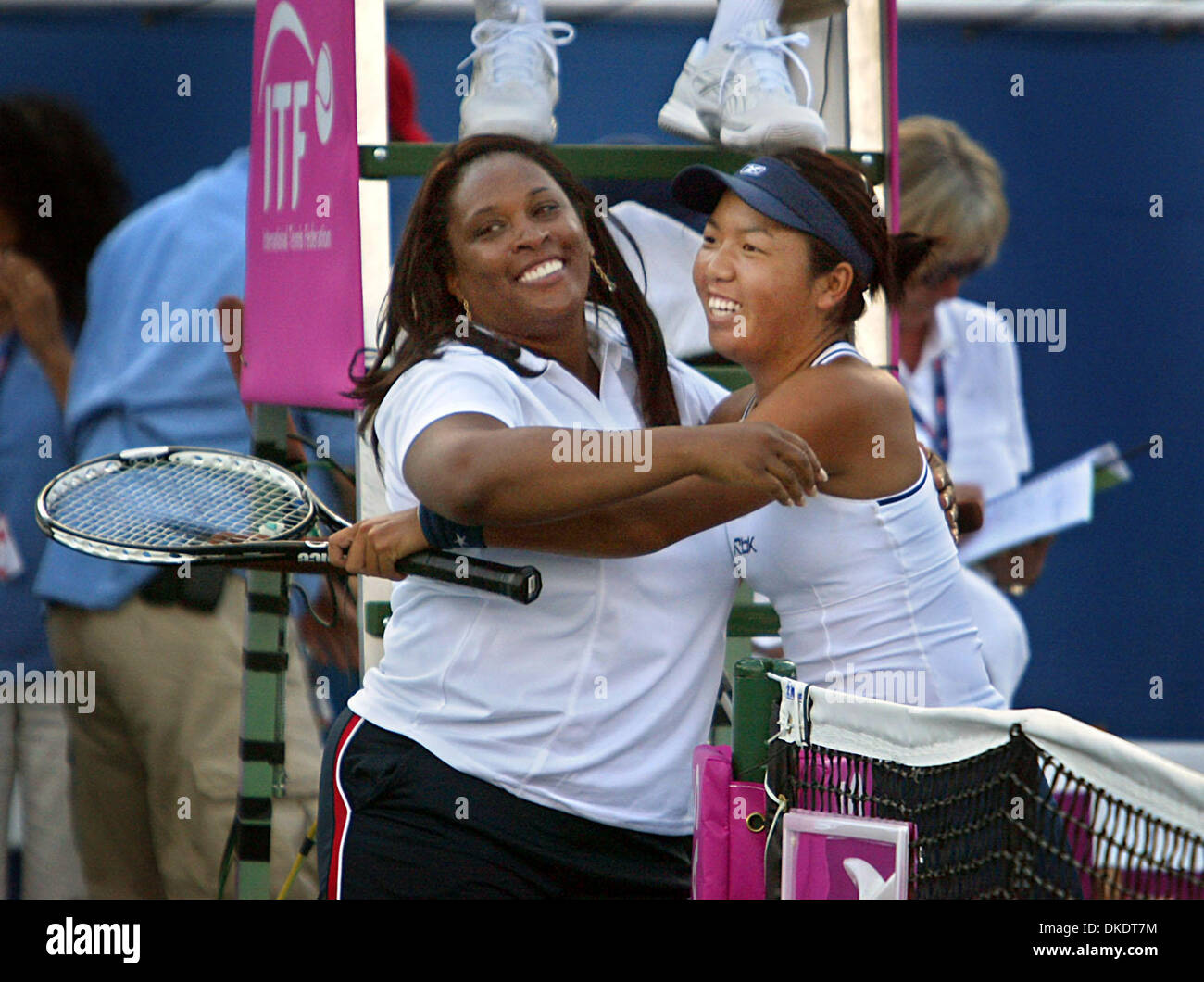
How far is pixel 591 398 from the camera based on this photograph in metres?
2.03

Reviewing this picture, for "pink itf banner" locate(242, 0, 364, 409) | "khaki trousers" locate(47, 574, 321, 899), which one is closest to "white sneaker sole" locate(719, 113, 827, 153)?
"pink itf banner" locate(242, 0, 364, 409)

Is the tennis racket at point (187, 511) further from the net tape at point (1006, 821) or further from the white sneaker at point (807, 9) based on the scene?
the white sneaker at point (807, 9)

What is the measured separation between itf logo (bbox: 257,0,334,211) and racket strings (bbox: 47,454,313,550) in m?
0.43

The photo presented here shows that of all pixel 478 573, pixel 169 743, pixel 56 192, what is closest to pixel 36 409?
pixel 56 192

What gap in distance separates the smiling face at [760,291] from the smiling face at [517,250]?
180 mm

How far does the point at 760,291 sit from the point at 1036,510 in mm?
1574

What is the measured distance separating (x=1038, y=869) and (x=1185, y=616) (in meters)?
3.31

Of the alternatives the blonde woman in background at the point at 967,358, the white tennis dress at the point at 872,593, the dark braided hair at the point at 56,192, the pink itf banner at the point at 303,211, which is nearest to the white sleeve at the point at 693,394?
the white tennis dress at the point at 872,593

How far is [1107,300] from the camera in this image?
4453 mm

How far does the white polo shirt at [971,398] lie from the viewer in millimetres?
3871

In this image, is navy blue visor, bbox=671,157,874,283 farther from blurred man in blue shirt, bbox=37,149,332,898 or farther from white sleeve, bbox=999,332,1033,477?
white sleeve, bbox=999,332,1033,477
